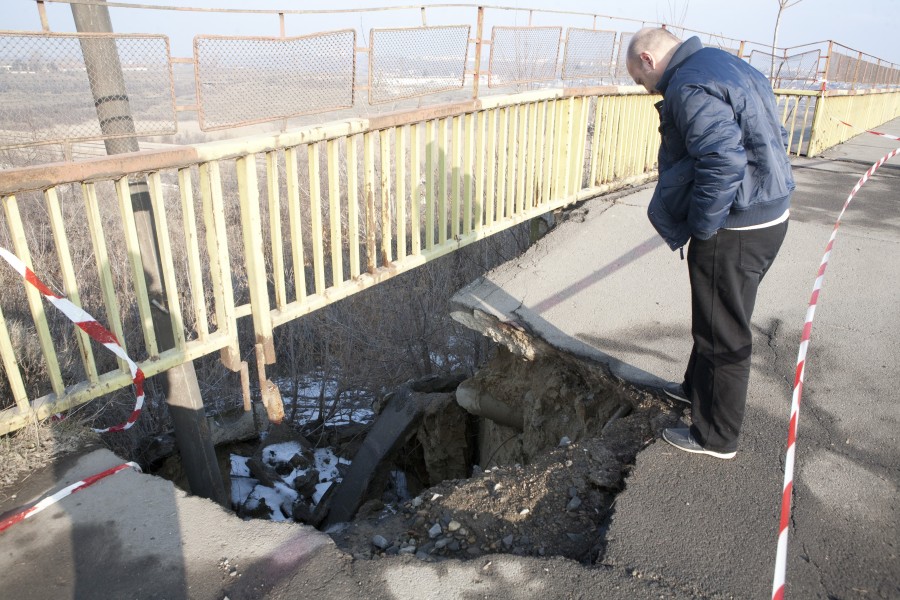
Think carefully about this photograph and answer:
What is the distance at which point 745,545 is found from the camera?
107 inches

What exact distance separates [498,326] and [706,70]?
2.46 meters

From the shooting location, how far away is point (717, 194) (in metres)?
2.82

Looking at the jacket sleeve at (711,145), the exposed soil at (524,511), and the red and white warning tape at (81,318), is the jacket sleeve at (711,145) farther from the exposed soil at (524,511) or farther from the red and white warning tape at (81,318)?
the red and white warning tape at (81,318)

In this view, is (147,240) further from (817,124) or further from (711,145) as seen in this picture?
(817,124)

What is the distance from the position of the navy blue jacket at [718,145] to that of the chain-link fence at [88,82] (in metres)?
2.59

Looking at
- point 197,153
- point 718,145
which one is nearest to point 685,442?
point 718,145

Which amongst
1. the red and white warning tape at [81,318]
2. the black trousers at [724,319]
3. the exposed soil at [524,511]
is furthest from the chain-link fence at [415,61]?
the exposed soil at [524,511]

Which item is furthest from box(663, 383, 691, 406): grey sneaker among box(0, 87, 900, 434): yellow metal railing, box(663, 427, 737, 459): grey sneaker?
box(0, 87, 900, 434): yellow metal railing

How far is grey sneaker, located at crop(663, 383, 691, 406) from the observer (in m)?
3.72

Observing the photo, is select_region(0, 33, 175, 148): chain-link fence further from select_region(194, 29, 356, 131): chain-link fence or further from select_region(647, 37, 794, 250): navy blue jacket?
select_region(647, 37, 794, 250): navy blue jacket

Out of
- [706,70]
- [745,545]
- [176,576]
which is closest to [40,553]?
[176,576]

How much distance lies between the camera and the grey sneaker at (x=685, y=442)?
3234 millimetres

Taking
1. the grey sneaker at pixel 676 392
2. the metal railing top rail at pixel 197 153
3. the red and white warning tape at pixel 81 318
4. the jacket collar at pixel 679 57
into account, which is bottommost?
the grey sneaker at pixel 676 392

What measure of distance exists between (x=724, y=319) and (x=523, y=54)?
4707 millimetres
